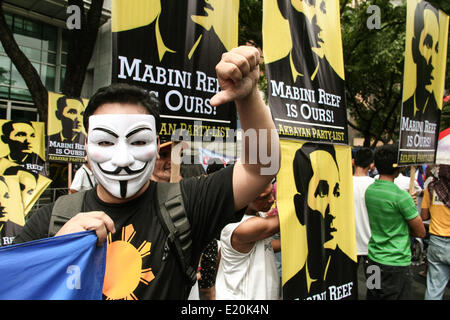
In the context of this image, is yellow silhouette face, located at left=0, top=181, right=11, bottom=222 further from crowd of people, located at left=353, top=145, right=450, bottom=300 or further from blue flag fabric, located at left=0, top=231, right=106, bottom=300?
crowd of people, located at left=353, top=145, right=450, bottom=300

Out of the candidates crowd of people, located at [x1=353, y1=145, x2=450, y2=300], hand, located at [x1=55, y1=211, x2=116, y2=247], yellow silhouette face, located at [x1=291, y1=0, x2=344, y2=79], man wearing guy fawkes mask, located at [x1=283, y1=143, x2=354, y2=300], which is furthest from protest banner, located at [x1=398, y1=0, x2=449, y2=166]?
hand, located at [x1=55, y1=211, x2=116, y2=247]

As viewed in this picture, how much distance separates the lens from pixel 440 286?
372cm

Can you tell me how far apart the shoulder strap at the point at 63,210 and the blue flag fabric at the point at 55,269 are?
0.10 meters

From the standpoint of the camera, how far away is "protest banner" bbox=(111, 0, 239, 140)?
80.3 inches

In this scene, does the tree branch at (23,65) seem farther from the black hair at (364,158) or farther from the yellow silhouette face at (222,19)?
the black hair at (364,158)

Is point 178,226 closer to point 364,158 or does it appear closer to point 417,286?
point 364,158

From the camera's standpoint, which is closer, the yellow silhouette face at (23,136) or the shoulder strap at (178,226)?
the shoulder strap at (178,226)

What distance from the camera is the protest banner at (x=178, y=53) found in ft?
6.69

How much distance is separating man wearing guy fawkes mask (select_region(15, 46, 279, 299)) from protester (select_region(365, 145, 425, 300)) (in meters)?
2.34

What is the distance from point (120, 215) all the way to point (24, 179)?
4446 mm

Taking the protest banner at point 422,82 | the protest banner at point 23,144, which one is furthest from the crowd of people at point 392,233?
the protest banner at point 23,144

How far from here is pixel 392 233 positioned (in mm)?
3174

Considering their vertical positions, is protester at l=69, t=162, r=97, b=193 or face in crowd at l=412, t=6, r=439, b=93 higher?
face in crowd at l=412, t=6, r=439, b=93

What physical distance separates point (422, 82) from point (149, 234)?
12.7 feet
